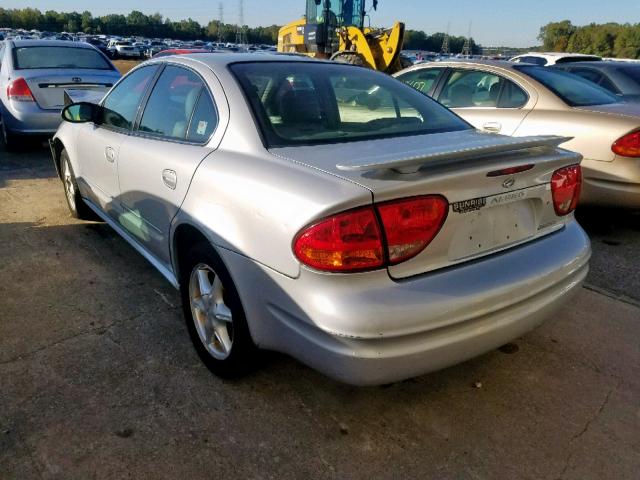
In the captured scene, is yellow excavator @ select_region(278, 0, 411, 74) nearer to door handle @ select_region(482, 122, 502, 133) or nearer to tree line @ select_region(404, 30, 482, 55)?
door handle @ select_region(482, 122, 502, 133)

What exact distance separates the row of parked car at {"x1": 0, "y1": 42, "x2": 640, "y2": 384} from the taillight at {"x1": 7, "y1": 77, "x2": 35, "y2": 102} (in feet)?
13.0

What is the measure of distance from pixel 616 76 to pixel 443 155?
6451 mm

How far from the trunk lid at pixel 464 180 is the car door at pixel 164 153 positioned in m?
0.59

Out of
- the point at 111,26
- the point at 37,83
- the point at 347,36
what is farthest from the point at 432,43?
the point at 37,83

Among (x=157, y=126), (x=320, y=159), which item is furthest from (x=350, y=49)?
(x=320, y=159)

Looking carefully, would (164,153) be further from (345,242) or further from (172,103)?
(345,242)

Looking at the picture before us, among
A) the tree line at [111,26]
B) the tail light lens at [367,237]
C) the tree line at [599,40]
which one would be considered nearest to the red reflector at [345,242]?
the tail light lens at [367,237]

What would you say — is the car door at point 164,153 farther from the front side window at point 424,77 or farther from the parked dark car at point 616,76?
the parked dark car at point 616,76

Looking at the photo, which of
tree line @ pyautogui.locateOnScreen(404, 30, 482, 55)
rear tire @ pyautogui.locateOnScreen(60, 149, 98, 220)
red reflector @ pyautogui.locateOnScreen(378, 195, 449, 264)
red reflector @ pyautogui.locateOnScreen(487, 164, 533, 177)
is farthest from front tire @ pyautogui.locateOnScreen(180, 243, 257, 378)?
tree line @ pyautogui.locateOnScreen(404, 30, 482, 55)

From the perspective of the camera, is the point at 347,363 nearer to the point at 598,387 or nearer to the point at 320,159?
the point at 320,159

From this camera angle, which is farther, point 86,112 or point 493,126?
point 493,126

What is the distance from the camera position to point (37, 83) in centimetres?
673

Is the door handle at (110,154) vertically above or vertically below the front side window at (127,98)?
below

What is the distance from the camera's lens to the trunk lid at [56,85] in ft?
22.1
